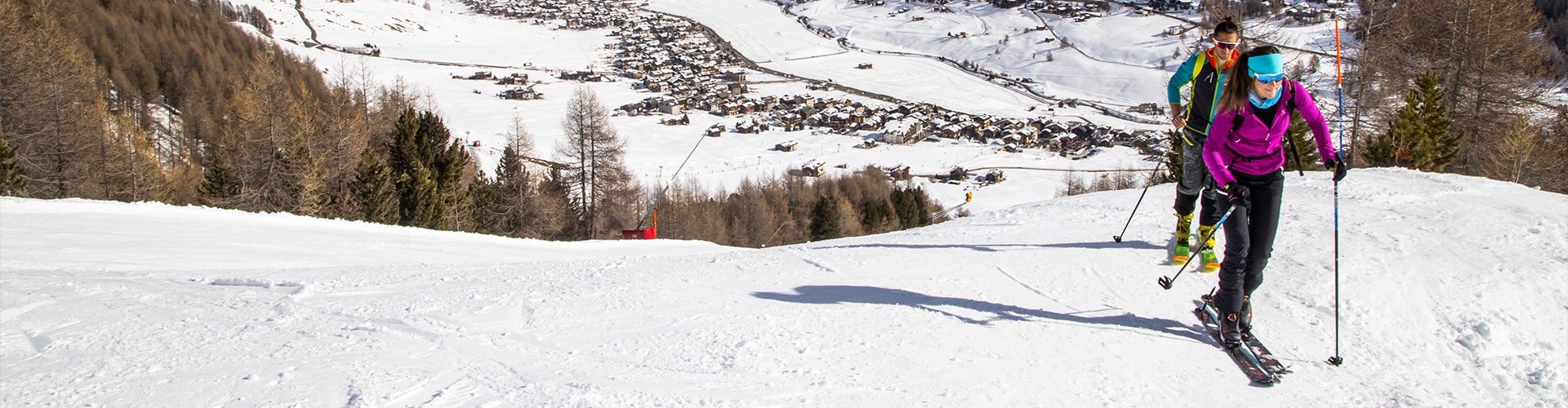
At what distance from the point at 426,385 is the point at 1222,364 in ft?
15.7

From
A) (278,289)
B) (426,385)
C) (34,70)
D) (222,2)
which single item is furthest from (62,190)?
(222,2)

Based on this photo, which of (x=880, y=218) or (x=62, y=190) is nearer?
(x=62, y=190)

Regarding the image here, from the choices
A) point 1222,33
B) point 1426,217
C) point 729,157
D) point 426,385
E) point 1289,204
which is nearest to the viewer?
point 426,385

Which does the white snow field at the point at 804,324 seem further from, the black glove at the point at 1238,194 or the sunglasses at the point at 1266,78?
the sunglasses at the point at 1266,78

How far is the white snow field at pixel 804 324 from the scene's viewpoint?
15.8 feet

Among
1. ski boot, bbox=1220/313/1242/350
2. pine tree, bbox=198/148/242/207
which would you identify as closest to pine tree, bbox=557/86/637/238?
pine tree, bbox=198/148/242/207

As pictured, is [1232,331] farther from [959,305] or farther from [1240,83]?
[959,305]

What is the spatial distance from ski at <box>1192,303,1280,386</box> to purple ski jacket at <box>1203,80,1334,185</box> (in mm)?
1037

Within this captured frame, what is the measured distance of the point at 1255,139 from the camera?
539cm

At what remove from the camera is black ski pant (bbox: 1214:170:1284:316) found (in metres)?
5.40

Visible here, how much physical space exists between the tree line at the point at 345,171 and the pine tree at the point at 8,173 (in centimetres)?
5

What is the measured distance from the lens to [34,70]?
30.0 meters

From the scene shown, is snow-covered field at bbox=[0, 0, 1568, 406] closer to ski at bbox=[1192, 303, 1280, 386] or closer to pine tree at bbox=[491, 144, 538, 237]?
ski at bbox=[1192, 303, 1280, 386]

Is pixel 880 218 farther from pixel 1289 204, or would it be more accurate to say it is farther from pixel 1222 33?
pixel 1222 33
